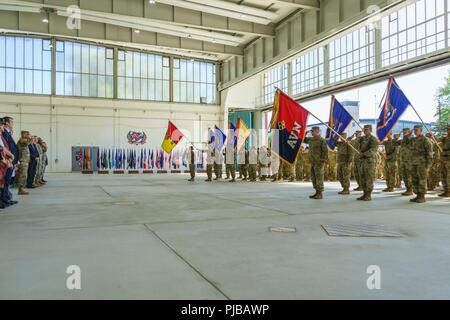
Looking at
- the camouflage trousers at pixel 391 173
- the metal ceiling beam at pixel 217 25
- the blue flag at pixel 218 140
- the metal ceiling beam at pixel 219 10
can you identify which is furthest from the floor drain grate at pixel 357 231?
the metal ceiling beam at pixel 217 25

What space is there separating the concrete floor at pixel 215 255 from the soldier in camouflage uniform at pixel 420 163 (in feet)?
6.93

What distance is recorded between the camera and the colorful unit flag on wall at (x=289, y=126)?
35.7ft

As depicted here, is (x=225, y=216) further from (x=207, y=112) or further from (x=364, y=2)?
(x=207, y=112)

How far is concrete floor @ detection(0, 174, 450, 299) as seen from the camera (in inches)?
122

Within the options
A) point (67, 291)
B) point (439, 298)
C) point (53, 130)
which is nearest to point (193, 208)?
point (67, 291)

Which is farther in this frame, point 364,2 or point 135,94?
point 135,94

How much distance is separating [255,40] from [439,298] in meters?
21.8

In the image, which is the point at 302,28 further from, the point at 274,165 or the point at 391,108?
the point at 391,108

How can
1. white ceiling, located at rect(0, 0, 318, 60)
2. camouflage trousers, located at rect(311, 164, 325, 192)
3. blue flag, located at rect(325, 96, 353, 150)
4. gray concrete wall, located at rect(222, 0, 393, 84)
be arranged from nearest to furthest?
1. camouflage trousers, located at rect(311, 164, 325, 192)
2. blue flag, located at rect(325, 96, 353, 150)
3. gray concrete wall, located at rect(222, 0, 393, 84)
4. white ceiling, located at rect(0, 0, 318, 60)

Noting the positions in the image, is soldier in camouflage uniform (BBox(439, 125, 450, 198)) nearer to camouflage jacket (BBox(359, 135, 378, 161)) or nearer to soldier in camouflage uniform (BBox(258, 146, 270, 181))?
camouflage jacket (BBox(359, 135, 378, 161))

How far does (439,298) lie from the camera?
2922mm

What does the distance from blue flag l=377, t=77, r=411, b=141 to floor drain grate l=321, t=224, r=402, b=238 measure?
6.51 metres

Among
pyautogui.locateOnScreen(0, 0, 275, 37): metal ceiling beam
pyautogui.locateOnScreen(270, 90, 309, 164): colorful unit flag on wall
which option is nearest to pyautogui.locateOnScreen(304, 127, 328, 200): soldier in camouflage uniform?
pyautogui.locateOnScreen(270, 90, 309, 164): colorful unit flag on wall

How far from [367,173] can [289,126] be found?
2.55 m
